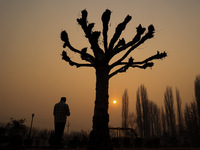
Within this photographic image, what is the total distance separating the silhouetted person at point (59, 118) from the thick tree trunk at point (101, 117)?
1.18 meters

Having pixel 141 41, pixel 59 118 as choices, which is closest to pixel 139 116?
pixel 141 41

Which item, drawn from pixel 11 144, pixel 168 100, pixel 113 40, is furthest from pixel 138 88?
pixel 11 144

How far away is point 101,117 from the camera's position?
5.42 m

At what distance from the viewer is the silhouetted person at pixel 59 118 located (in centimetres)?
576

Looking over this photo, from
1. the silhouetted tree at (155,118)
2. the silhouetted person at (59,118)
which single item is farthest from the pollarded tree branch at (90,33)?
the silhouetted tree at (155,118)

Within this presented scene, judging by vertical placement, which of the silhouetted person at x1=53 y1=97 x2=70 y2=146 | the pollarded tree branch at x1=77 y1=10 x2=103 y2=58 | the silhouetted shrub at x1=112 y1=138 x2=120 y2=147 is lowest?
the silhouetted shrub at x1=112 y1=138 x2=120 y2=147

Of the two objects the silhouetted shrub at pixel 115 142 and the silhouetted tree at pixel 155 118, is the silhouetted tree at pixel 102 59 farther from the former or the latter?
the silhouetted tree at pixel 155 118

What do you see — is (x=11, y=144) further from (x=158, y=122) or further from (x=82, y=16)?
(x=158, y=122)

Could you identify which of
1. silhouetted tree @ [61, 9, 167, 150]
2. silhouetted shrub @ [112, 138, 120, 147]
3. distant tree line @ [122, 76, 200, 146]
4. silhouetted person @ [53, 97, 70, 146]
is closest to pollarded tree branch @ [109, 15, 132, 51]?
silhouetted tree @ [61, 9, 167, 150]

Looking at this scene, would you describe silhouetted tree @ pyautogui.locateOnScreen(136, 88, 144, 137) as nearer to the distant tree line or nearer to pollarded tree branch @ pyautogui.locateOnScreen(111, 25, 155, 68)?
A: the distant tree line

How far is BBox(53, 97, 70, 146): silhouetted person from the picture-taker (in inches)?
227

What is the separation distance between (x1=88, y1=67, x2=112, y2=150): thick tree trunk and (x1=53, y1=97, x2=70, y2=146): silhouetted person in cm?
118

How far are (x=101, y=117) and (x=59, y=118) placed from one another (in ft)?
→ 5.08

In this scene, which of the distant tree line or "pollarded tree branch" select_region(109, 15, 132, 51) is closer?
"pollarded tree branch" select_region(109, 15, 132, 51)
